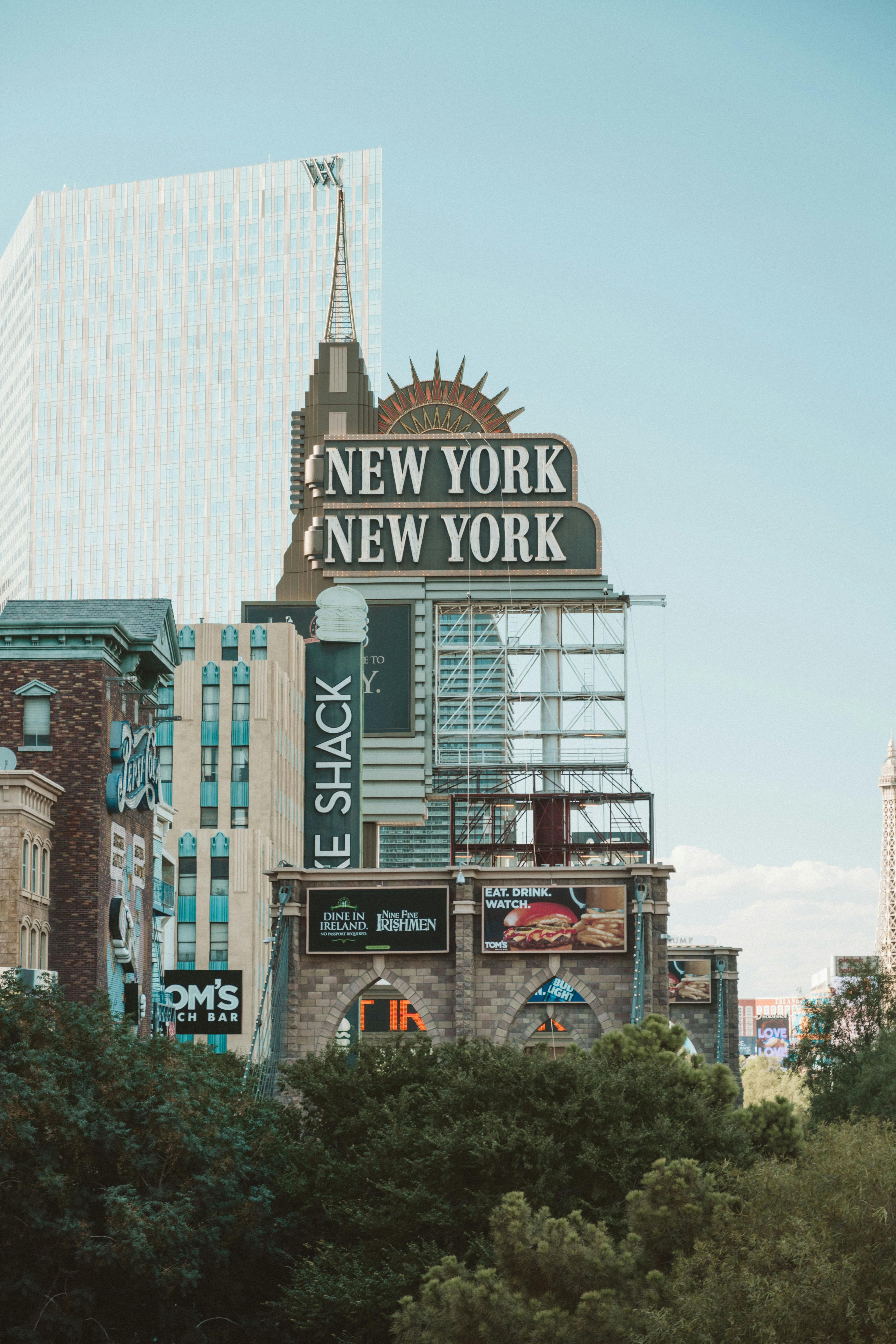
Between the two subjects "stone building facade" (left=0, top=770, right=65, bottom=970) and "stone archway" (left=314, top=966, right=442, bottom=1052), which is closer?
"stone building facade" (left=0, top=770, right=65, bottom=970)

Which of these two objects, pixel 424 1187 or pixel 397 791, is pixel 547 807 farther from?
pixel 424 1187

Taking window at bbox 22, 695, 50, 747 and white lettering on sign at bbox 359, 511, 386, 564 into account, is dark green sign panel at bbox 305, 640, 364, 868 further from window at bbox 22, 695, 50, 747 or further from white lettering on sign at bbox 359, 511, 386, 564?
window at bbox 22, 695, 50, 747

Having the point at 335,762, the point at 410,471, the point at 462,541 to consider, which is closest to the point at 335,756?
the point at 335,762

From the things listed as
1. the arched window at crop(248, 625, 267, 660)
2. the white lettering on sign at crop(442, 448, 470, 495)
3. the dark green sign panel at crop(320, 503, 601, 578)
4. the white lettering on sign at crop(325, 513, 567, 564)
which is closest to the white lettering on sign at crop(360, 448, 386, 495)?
the dark green sign panel at crop(320, 503, 601, 578)

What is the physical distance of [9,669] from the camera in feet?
212

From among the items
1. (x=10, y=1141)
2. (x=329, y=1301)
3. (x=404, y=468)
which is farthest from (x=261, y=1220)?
(x=404, y=468)

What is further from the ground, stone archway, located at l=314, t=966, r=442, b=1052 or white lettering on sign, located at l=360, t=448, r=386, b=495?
white lettering on sign, located at l=360, t=448, r=386, b=495

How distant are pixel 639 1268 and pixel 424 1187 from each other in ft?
34.9

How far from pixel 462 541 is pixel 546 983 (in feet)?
104

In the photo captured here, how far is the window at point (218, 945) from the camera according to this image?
112 meters

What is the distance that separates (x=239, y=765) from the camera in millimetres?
114875

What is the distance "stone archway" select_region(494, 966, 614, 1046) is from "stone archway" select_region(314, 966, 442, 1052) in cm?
318

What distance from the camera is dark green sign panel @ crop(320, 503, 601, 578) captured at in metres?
100

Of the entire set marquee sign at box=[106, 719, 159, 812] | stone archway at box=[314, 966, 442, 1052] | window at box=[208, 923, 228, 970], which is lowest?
stone archway at box=[314, 966, 442, 1052]
